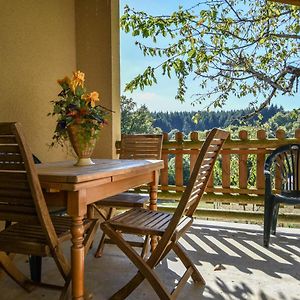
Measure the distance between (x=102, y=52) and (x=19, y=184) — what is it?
9.38 feet

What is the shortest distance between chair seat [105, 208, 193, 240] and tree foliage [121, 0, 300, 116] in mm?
2767

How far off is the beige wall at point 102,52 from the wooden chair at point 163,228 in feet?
6.50

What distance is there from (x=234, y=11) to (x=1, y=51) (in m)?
4.00

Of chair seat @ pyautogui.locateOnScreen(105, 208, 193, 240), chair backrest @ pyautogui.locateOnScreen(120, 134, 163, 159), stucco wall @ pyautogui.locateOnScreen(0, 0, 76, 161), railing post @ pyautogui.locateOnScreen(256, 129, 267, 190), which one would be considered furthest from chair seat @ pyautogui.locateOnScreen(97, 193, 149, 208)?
railing post @ pyautogui.locateOnScreen(256, 129, 267, 190)

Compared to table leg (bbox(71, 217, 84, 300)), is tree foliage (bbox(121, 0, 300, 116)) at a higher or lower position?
higher

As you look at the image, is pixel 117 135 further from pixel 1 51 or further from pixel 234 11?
pixel 234 11

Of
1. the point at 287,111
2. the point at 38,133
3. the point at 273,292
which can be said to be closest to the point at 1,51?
the point at 38,133

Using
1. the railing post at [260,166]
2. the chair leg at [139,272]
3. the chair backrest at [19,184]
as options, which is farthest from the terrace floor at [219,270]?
the chair backrest at [19,184]

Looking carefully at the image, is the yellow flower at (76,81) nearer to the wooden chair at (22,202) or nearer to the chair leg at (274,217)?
the wooden chair at (22,202)

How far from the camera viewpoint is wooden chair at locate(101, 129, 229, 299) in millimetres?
1863

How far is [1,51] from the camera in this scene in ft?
9.89

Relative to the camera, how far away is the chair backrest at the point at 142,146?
10.9ft

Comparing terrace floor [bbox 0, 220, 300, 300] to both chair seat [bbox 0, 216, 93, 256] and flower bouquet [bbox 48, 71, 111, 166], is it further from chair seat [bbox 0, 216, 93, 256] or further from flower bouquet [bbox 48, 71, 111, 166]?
flower bouquet [bbox 48, 71, 111, 166]

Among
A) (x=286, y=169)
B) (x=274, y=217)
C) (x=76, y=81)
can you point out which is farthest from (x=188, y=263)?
(x=286, y=169)
